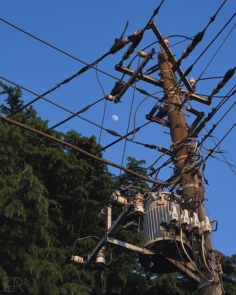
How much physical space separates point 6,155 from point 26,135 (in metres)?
1.76

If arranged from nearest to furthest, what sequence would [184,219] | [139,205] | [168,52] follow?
1. [184,219]
2. [139,205]
3. [168,52]

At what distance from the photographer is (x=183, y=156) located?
6.70 m

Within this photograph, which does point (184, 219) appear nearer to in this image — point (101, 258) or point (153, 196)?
point (153, 196)

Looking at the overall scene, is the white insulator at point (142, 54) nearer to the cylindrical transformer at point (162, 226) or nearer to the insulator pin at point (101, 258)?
the cylindrical transformer at point (162, 226)

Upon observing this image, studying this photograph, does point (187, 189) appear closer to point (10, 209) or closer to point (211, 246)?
point (211, 246)

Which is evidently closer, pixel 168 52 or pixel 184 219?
pixel 184 219

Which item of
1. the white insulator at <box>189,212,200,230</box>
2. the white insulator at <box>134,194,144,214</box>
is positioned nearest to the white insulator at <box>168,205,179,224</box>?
the white insulator at <box>189,212,200,230</box>

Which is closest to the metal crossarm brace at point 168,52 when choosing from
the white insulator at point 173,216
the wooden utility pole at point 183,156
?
the wooden utility pole at point 183,156

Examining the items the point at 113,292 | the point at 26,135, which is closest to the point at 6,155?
the point at 26,135

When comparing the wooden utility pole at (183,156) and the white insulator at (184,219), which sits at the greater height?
the wooden utility pole at (183,156)

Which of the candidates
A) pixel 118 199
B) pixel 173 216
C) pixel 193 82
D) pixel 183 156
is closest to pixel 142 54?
pixel 193 82

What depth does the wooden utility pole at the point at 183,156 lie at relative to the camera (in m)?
5.46

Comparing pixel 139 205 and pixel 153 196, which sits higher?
pixel 153 196

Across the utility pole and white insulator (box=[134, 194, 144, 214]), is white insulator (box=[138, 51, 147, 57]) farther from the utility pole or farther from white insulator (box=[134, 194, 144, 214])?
white insulator (box=[134, 194, 144, 214])
